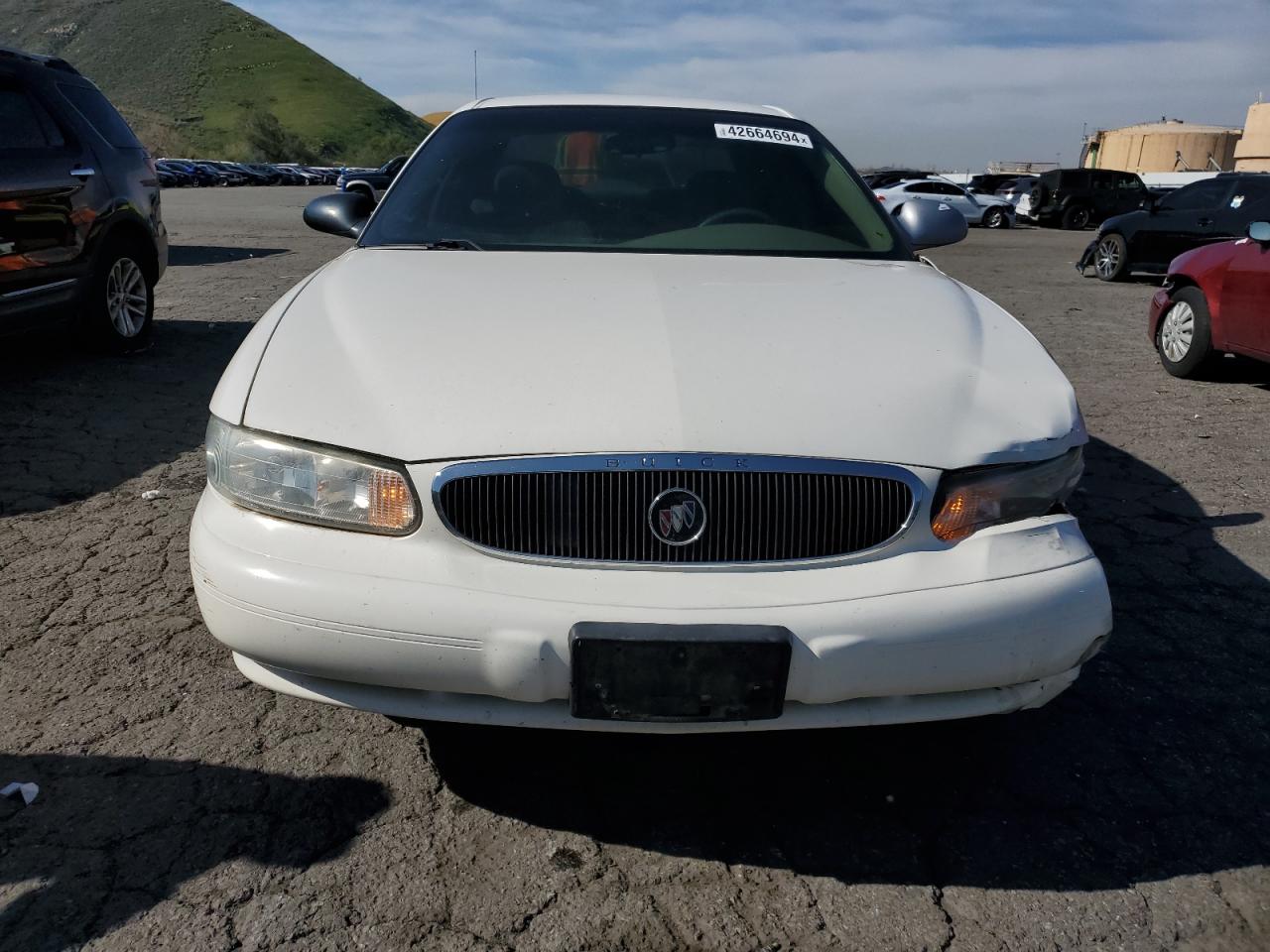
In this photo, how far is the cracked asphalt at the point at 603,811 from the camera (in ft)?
6.37

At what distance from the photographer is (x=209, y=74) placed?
417 feet

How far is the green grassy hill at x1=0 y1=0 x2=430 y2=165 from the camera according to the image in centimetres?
11500

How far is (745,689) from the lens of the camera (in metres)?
1.86

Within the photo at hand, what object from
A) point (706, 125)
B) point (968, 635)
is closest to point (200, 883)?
point (968, 635)

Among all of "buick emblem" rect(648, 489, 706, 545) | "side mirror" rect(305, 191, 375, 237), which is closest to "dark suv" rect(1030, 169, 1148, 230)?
"side mirror" rect(305, 191, 375, 237)

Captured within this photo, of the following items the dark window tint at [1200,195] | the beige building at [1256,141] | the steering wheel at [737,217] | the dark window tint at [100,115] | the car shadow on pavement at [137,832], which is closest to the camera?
Answer: the car shadow on pavement at [137,832]

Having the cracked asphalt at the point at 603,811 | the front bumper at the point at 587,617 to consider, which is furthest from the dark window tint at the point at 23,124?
the front bumper at the point at 587,617

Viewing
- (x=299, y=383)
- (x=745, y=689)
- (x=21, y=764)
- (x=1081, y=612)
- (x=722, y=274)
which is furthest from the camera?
(x=722, y=274)

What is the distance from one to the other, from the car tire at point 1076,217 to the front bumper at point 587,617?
28.8 m

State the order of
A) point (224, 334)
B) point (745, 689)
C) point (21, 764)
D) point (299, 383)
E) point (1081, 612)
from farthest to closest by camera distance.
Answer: point (224, 334)
point (21, 764)
point (299, 383)
point (1081, 612)
point (745, 689)

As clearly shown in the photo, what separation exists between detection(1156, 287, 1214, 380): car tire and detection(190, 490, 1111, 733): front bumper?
222 inches

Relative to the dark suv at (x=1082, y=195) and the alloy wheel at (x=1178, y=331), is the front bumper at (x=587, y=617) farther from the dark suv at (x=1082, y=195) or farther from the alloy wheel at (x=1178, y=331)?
the dark suv at (x=1082, y=195)

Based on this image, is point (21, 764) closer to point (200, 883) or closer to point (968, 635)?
point (200, 883)

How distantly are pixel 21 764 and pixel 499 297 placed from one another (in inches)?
62.1
